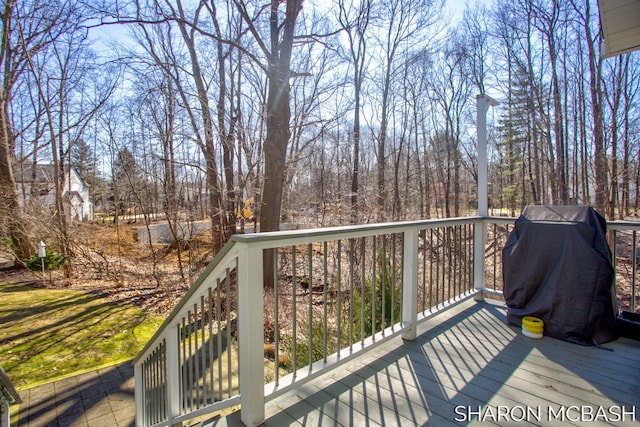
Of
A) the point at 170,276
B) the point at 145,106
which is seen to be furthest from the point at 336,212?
the point at 145,106

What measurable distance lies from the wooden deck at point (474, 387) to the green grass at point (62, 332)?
387 cm

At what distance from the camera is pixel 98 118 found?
9.15 meters

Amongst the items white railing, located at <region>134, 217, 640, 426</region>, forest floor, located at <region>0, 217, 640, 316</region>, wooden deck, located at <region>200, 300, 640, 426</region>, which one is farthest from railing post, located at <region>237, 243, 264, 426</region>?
forest floor, located at <region>0, 217, 640, 316</region>

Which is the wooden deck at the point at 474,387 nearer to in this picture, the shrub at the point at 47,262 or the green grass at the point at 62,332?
the green grass at the point at 62,332

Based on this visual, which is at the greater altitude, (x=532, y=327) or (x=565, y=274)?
(x=565, y=274)

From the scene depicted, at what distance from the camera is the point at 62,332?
523cm

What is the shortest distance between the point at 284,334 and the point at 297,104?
688cm

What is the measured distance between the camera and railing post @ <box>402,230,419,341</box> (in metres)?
2.40

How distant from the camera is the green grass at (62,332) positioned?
13.8 feet

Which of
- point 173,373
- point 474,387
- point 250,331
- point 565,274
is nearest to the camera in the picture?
point 250,331

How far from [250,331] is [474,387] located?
1.37 m

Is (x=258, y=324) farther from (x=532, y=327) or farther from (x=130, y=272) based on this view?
(x=130, y=272)

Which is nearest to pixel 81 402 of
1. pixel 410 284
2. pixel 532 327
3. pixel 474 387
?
pixel 410 284

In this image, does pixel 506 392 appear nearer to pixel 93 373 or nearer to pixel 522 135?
pixel 93 373
